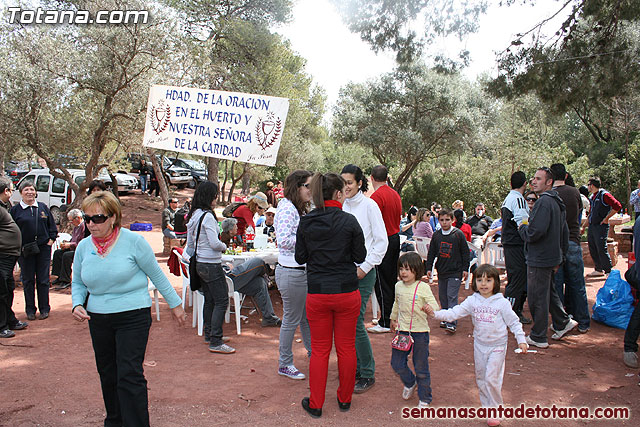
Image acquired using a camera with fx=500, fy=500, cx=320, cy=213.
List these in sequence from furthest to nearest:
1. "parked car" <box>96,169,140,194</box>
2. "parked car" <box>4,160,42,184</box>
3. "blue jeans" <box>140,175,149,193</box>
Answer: "parked car" <box>4,160,42,184</box> → "blue jeans" <box>140,175,149,193</box> → "parked car" <box>96,169,140,194</box>

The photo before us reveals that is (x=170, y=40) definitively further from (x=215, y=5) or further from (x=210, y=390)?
(x=210, y=390)

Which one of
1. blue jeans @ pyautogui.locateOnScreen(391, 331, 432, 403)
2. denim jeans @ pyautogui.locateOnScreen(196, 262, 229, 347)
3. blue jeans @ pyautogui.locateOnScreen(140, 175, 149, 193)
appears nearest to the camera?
blue jeans @ pyautogui.locateOnScreen(391, 331, 432, 403)

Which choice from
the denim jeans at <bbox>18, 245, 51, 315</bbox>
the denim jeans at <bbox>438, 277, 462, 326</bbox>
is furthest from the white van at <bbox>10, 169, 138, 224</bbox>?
the denim jeans at <bbox>438, 277, 462, 326</bbox>

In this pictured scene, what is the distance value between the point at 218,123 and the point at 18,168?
90.1 feet

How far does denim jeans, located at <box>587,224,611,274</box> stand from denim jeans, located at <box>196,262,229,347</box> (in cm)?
683

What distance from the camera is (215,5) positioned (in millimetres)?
20219

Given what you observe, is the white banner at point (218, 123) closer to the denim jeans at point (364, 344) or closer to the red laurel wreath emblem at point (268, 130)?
the red laurel wreath emblem at point (268, 130)

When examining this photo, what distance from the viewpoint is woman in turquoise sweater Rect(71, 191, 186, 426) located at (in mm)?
3109

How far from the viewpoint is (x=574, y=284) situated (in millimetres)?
5871

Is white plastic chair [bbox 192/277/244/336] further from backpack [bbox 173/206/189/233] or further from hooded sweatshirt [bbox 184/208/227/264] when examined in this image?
backpack [bbox 173/206/189/233]

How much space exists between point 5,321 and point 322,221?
4.56 m

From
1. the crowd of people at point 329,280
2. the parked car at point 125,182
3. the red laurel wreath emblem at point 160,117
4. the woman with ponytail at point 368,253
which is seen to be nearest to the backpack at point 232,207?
the crowd of people at point 329,280

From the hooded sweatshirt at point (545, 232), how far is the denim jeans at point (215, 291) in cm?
326

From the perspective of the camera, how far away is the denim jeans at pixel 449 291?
605 cm
